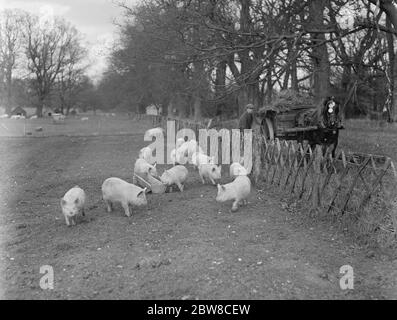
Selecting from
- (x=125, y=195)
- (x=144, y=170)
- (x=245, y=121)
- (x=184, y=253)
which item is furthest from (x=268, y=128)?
(x=184, y=253)

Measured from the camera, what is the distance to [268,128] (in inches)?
593

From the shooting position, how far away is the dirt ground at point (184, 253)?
16.9 ft

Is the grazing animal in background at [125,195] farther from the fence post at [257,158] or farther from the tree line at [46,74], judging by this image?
the tree line at [46,74]

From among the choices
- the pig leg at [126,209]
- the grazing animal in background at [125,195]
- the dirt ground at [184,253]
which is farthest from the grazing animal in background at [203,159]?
the pig leg at [126,209]

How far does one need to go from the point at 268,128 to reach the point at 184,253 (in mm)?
9562

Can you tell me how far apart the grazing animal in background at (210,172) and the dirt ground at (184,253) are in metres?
0.44

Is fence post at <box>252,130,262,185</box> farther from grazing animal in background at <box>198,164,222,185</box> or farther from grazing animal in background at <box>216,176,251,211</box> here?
grazing animal in background at <box>216,176,251,211</box>

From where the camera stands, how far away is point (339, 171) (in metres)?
7.73

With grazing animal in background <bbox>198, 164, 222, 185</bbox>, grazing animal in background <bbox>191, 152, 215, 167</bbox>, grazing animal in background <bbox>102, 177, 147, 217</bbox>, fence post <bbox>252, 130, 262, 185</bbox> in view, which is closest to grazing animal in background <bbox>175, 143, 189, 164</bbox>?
grazing animal in background <bbox>191, 152, 215, 167</bbox>

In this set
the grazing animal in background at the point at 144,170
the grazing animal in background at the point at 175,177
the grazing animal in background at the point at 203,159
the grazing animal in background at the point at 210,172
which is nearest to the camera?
the grazing animal in background at the point at 175,177

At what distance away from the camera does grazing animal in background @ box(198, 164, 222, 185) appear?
10.5 meters

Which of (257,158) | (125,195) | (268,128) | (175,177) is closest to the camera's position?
(125,195)

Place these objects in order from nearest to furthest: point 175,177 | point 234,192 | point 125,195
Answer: point 125,195
point 234,192
point 175,177

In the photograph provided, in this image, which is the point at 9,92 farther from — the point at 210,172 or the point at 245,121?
the point at 210,172
